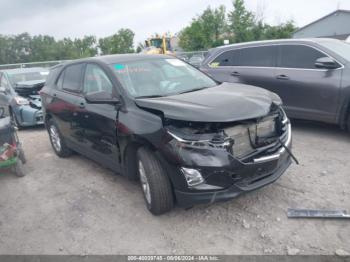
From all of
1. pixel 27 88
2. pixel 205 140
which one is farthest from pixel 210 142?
pixel 27 88

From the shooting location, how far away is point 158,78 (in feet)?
14.2

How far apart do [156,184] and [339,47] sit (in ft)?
14.0

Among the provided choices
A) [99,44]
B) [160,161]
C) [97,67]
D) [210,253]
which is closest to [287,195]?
[210,253]

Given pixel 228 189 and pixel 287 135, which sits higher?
pixel 287 135

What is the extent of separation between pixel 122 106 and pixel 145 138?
60 cm

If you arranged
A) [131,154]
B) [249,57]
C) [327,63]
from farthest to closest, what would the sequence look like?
[249,57]
[327,63]
[131,154]

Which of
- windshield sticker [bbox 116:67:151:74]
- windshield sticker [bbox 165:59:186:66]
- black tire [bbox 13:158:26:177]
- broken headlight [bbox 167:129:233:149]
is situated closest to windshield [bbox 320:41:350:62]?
windshield sticker [bbox 165:59:186:66]

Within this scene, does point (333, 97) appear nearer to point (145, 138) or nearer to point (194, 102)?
point (194, 102)

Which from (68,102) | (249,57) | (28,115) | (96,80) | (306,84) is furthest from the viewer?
(28,115)

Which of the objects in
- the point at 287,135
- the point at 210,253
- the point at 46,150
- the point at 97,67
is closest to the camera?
the point at 210,253

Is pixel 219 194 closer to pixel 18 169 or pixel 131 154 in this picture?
pixel 131 154

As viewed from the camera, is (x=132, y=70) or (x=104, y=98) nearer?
(x=104, y=98)

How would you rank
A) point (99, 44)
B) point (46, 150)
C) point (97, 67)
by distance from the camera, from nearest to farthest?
1. point (97, 67)
2. point (46, 150)
3. point (99, 44)

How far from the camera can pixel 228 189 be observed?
10.5 feet
